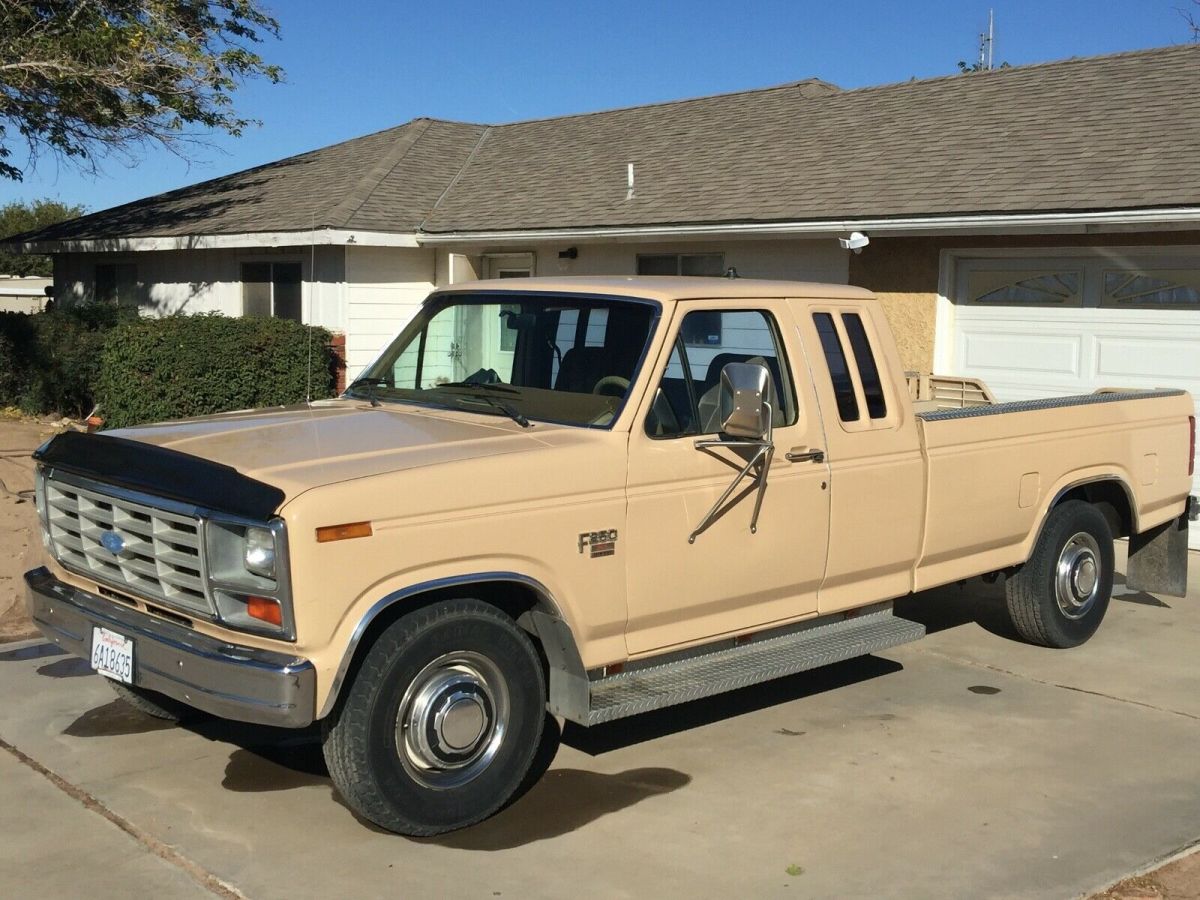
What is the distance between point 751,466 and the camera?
564cm

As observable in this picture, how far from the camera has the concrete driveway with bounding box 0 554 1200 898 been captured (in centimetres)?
473

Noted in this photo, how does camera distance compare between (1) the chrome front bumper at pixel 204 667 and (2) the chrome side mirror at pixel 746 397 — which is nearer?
(1) the chrome front bumper at pixel 204 667

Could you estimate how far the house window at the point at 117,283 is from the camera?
70.7ft

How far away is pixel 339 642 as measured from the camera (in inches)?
179

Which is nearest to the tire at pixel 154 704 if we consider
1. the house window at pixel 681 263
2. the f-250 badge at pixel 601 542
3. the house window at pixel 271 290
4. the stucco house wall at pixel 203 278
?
the f-250 badge at pixel 601 542

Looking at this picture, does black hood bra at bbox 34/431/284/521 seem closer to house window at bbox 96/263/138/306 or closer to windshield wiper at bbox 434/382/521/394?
windshield wiper at bbox 434/382/521/394

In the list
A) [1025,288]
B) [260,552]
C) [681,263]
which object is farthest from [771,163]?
[260,552]

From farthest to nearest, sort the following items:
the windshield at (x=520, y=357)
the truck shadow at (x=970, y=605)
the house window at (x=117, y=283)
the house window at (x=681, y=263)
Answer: the house window at (x=117, y=283) → the house window at (x=681, y=263) → the truck shadow at (x=970, y=605) → the windshield at (x=520, y=357)

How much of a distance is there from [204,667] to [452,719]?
904 mm

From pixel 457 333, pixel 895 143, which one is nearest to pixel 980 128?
pixel 895 143

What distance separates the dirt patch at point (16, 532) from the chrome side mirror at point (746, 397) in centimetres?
454

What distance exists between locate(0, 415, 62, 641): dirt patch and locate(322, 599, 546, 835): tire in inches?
151

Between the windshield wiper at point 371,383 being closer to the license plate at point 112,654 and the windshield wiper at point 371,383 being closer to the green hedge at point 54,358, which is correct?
the license plate at point 112,654

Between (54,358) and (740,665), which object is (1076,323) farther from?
(54,358)
